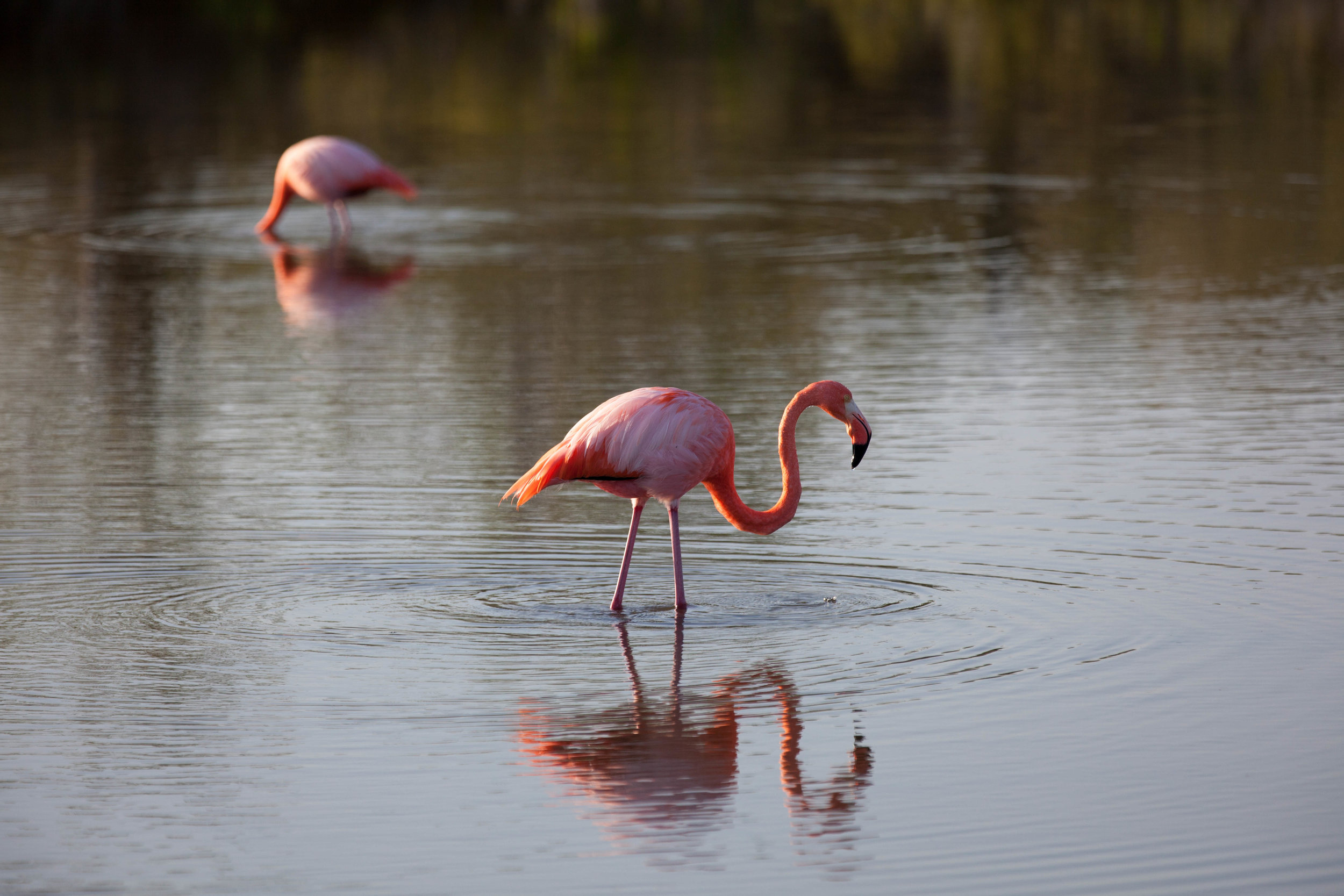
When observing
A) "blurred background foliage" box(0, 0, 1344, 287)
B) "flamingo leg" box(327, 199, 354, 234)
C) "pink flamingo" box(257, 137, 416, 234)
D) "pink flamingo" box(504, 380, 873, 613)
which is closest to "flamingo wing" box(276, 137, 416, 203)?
"pink flamingo" box(257, 137, 416, 234)

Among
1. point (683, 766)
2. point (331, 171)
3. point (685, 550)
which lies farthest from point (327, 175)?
point (683, 766)

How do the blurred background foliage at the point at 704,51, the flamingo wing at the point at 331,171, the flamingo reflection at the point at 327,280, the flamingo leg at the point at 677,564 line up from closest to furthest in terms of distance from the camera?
the flamingo leg at the point at 677,564, the flamingo reflection at the point at 327,280, the flamingo wing at the point at 331,171, the blurred background foliage at the point at 704,51

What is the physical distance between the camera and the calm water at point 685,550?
228 inches

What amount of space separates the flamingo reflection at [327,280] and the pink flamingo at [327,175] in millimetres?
443

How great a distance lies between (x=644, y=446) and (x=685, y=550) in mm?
1228

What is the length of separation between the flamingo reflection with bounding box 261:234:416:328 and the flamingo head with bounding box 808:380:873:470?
298 inches

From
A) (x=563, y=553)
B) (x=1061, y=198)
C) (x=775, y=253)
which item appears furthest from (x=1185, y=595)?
(x=1061, y=198)

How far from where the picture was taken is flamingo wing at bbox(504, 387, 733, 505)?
7.89 meters

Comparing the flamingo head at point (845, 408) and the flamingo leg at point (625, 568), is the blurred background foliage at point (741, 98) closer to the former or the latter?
the flamingo head at point (845, 408)

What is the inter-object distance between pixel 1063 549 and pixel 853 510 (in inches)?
44.6

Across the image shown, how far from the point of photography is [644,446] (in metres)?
7.88

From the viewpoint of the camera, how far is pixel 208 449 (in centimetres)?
1086

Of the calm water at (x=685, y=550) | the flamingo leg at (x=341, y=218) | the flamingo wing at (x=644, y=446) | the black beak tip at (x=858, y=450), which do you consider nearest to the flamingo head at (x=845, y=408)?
the black beak tip at (x=858, y=450)

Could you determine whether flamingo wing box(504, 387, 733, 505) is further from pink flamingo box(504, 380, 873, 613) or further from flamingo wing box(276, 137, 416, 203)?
flamingo wing box(276, 137, 416, 203)
